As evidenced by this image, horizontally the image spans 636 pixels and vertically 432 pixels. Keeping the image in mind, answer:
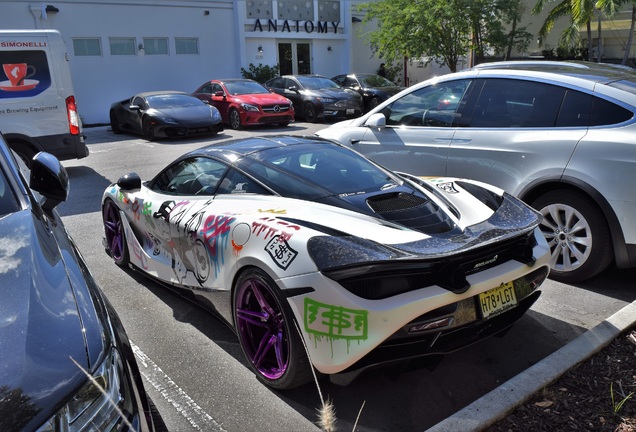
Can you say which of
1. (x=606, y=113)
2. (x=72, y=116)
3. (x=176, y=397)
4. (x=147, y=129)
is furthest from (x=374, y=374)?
(x=147, y=129)

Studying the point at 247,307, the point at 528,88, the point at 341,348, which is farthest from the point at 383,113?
the point at 341,348

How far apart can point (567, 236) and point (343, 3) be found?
23484 millimetres

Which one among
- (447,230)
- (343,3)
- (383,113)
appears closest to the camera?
(447,230)

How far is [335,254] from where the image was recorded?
2.83 meters

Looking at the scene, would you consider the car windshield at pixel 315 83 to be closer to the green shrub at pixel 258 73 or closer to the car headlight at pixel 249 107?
the car headlight at pixel 249 107

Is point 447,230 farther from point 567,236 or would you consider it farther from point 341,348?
point 567,236

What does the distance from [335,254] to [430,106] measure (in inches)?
135

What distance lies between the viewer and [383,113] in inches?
248

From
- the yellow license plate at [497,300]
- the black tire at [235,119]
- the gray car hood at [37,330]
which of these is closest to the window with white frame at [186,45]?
the black tire at [235,119]

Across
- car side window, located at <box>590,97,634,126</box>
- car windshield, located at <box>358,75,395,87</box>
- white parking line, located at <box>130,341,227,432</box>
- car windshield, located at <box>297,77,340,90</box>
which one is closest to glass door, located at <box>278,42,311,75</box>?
car windshield, located at <box>358,75,395,87</box>

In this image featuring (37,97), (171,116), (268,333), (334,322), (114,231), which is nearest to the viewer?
(334,322)

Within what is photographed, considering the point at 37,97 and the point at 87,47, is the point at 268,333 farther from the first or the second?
the point at 87,47

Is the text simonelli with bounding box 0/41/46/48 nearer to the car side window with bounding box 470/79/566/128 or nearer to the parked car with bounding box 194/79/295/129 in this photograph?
the parked car with bounding box 194/79/295/129

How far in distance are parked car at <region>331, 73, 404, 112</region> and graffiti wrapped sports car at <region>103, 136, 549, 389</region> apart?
14095 mm
